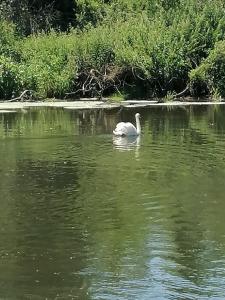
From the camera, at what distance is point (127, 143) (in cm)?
1991

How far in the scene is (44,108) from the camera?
3272 cm

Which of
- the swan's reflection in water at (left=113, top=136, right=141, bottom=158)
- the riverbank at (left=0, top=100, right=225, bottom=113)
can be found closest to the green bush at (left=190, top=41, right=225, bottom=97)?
the riverbank at (left=0, top=100, right=225, bottom=113)

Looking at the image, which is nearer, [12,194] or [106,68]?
[12,194]

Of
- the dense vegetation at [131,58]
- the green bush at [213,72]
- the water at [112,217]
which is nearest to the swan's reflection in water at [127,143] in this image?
the water at [112,217]

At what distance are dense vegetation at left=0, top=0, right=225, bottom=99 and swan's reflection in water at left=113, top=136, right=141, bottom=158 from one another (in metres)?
17.0

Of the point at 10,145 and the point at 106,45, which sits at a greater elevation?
the point at 106,45

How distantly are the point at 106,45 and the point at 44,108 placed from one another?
317 inches

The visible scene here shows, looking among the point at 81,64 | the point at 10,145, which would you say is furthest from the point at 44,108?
the point at 10,145

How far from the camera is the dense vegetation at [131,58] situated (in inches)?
1479

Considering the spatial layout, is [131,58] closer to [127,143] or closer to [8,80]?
[8,80]

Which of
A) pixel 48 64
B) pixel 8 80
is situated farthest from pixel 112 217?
pixel 48 64

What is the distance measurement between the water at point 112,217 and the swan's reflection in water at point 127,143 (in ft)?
0.27

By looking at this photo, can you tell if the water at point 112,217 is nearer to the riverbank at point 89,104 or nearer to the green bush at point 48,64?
the riverbank at point 89,104

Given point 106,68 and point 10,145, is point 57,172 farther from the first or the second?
point 106,68
